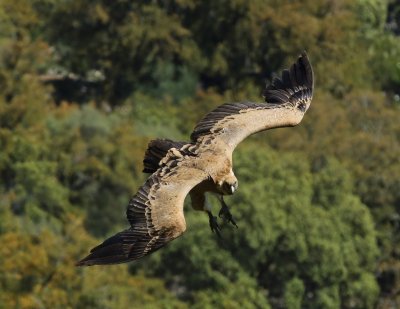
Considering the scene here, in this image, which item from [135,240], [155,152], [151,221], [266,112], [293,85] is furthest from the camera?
[293,85]

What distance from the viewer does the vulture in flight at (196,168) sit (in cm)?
2758

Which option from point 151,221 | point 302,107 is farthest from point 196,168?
point 302,107

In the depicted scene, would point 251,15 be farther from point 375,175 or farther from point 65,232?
point 65,232

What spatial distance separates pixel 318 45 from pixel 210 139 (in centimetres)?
5320

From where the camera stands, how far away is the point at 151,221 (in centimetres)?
2788

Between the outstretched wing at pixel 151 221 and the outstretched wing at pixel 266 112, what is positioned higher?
the outstretched wing at pixel 266 112

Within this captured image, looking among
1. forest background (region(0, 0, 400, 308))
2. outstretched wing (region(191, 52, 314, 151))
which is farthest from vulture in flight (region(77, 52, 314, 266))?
forest background (region(0, 0, 400, 308))

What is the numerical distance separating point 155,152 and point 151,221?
261cm

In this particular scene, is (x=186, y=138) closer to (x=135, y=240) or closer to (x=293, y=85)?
(x=293, y=85)

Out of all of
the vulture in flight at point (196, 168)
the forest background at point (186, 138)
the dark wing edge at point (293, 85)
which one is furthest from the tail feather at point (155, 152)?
the forest background at point (186, 138)

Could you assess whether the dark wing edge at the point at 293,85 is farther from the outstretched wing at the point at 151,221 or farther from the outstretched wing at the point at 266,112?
the outstretched wing at the point at 151,221

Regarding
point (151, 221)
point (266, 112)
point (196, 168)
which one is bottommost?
point (151, 221)

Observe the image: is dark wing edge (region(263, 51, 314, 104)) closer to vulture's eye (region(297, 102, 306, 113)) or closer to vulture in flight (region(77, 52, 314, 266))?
vulture in flight (region(77, 52, 314, 266))

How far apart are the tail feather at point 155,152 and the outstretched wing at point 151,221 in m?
1.11
